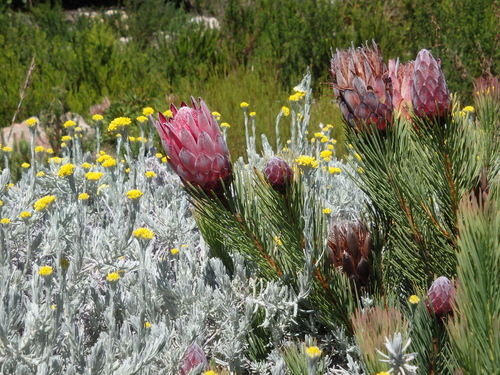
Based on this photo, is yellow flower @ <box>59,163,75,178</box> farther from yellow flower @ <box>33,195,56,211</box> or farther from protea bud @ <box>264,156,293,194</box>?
protea bud @ <box>264,156,293,194</box>

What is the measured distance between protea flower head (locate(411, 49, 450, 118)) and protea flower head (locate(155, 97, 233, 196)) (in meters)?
0.56

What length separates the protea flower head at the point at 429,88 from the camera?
140cm

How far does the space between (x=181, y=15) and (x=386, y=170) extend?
1155cm

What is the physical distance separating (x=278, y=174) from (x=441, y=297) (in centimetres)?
51

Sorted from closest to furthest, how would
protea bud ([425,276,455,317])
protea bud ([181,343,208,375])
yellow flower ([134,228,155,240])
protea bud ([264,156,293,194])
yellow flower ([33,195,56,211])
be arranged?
protea bud ([425,276,455,317]), protea bud ([264,156,293,194]), yellow flower ([134,228,155,240]), protea bud ([181,343,208,375]), yellow flower ([33,195,56,211])

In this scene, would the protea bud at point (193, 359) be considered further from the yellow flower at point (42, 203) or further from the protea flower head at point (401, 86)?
the protea flower head at point (401, 86)

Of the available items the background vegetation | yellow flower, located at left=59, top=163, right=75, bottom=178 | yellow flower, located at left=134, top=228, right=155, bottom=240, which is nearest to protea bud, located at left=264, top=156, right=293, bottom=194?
yellow flower, located at left=134, top=228, right=155, bottom=240

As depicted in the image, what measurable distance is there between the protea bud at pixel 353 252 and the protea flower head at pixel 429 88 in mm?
416

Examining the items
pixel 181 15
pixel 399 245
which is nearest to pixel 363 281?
pixel 399 245

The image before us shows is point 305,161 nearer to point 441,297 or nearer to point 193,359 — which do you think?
point 441,297

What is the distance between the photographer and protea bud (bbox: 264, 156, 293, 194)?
136 centimetres

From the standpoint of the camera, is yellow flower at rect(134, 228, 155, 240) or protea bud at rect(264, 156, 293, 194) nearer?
protea bud at rect(264, 156, 293, 194)

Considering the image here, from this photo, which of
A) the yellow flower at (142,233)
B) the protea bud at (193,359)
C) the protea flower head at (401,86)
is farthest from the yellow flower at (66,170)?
the protea flower head at (401,86)

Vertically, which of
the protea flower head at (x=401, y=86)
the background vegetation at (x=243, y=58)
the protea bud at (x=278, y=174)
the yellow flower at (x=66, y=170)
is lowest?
the background vegetation at (x=243, y=58)
